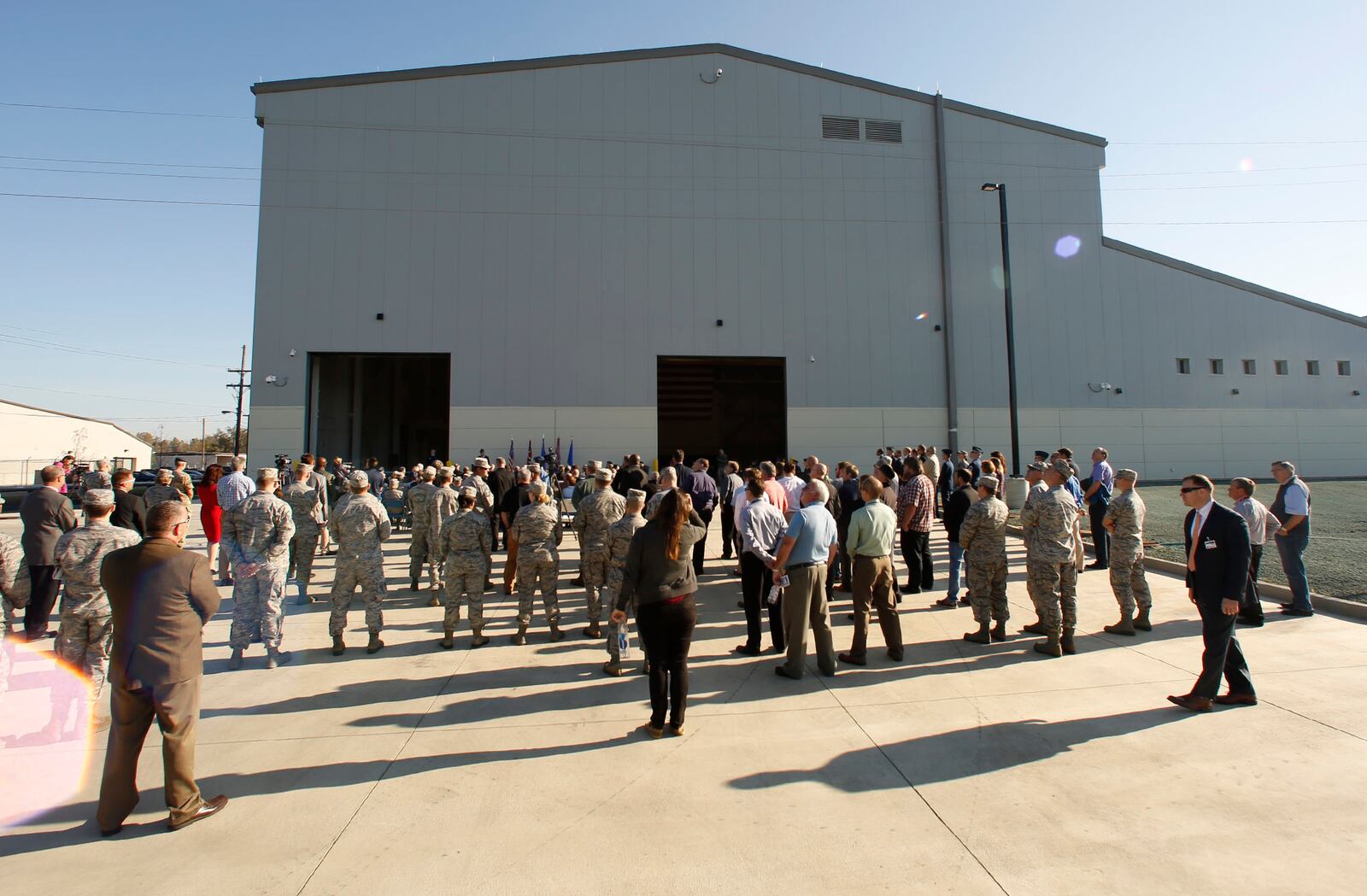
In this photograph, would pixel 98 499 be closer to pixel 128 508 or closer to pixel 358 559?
pixel 358 559

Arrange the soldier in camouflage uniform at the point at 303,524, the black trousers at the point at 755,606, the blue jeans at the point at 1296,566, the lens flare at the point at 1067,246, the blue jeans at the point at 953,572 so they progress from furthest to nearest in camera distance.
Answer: the lens flare at the point at 1067,246 → the soldier in camouflage uniform at the point at 303,524 → the blue jeans at the point at 953,572 → the blue jeans at the point at 1296,566 → the black trousers at the point at 755,606

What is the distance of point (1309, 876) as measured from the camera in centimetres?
289

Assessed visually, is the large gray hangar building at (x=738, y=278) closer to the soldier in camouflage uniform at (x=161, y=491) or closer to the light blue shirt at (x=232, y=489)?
the soldier in camouflage uniform at (x=161, y=491)

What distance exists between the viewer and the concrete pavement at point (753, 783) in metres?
3.00

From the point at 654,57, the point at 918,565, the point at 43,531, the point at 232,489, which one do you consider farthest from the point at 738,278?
the point at 43,531

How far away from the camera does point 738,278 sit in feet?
76.0

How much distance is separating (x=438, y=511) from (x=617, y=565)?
3.28 metres

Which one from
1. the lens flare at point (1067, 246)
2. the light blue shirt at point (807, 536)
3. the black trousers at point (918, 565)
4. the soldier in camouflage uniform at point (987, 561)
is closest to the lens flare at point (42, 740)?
the light blue shirt at point (807, 536)

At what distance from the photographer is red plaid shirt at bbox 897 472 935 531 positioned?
7.97m

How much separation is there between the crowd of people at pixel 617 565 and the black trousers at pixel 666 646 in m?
0.02

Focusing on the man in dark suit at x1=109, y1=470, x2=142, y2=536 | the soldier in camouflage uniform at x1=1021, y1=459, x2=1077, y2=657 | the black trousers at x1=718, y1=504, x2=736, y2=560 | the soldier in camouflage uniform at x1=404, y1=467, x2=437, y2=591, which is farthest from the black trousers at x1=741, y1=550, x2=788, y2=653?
the man in dark suit at x1=109, y1=470, x2=142, y2=536

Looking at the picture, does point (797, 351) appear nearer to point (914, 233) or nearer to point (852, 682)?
point (914, 233)

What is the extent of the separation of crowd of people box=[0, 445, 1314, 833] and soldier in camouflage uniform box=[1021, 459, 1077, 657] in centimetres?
2

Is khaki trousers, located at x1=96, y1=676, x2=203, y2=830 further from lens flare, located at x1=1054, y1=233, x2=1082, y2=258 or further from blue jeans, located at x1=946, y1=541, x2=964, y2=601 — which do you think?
Result: lens flare, located at x1=1054, y1=233, x2=1082, y2=258
